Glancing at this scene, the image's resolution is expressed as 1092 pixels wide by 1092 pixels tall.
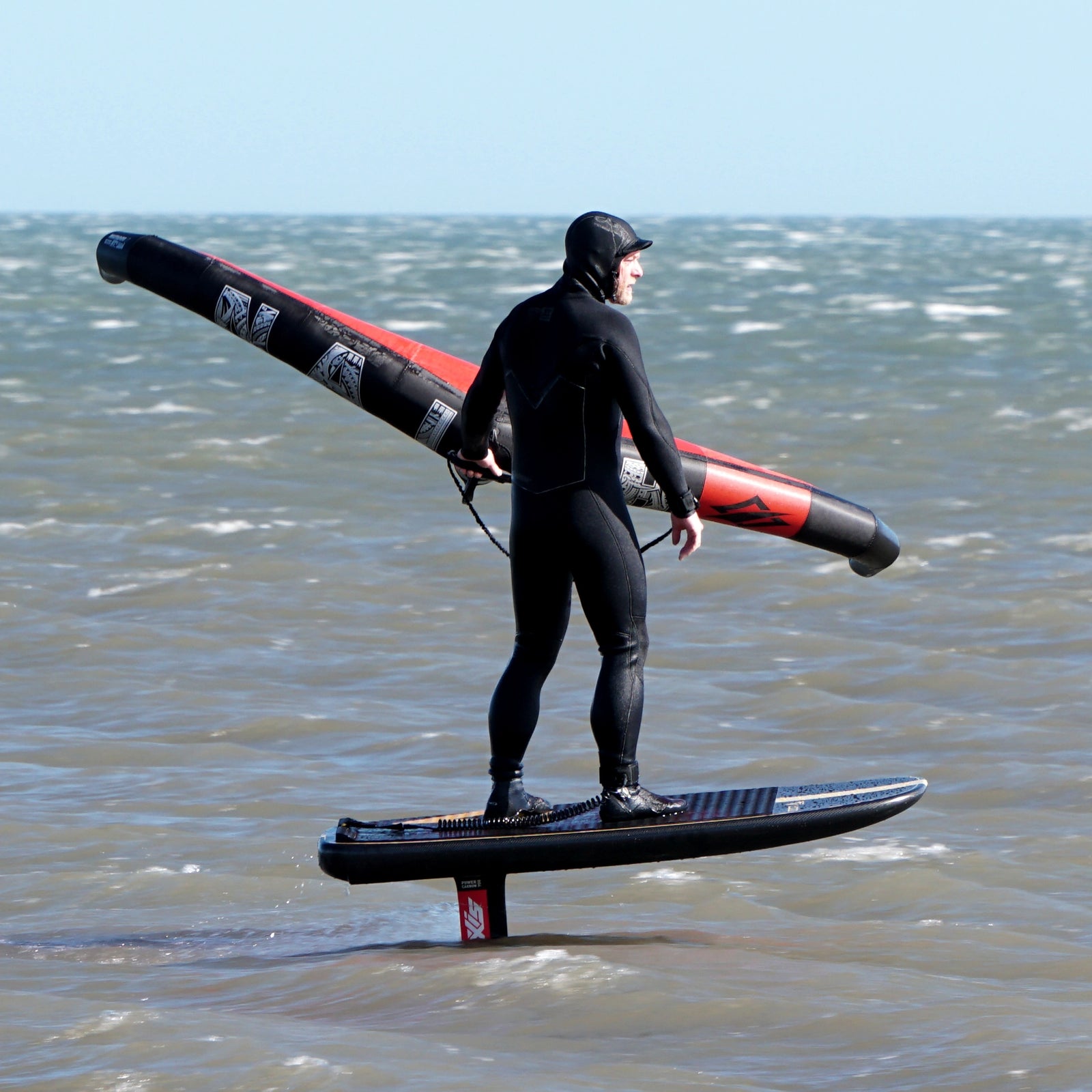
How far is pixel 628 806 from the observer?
16.5 feet

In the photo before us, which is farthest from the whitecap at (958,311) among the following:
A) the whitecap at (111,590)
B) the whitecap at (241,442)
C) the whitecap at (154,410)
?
the whitecap at (111,590)

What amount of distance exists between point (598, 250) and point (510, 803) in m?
1.66

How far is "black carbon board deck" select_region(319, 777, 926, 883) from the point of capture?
16.4 ft

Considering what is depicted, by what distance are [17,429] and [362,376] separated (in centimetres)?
1273

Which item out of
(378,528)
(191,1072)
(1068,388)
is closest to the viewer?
(191,1072)

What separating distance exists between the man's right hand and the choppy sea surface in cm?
122

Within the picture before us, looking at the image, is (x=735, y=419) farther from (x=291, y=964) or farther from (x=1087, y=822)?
(x=291, y=964)

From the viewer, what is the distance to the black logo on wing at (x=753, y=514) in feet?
20.0

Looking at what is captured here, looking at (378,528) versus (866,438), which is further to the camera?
(866,438)

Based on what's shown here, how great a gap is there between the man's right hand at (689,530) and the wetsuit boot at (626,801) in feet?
2.18

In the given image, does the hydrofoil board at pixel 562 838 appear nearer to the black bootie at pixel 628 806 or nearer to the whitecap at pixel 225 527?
the black bootie at pixel 628 806

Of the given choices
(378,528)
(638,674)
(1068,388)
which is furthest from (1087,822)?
(1068,388)

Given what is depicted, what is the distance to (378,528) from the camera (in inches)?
512

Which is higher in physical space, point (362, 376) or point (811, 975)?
point (362, 376)
